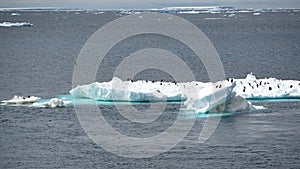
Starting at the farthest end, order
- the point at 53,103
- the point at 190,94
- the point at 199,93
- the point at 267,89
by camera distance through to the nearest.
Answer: the point at 267,89, the point at 190,94, the point at 53,103, the point at 199,93

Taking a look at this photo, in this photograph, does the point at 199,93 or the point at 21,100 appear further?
the point at 21,100

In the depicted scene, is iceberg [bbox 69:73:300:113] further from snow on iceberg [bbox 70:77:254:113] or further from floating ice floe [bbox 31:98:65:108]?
floating ice floe [bbox 31:98:65:108]

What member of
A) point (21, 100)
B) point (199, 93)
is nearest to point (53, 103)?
point (21, 100)

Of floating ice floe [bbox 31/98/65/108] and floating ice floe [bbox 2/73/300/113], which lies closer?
floating ice floe [bbox 2/73/300/113]

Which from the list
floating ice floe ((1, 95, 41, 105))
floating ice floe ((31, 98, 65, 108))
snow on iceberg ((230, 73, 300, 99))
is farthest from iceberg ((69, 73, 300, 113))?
floating ice floe ((1, 95, 41, 105))

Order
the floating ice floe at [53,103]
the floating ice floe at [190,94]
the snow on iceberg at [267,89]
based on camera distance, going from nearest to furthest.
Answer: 1. the floating ice floe at [190,94]
2. the floating ice floe at [53,103]
3. the snow on iceberg at [267,89]

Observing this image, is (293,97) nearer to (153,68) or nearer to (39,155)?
(39,155)

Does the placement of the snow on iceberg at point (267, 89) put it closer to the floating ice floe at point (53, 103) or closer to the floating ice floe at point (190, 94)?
the floating ice floe at point (190, 94)

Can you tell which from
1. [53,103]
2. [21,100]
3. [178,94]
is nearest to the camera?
[53,103]

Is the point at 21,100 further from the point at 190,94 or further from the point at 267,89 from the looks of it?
the point at 267,89

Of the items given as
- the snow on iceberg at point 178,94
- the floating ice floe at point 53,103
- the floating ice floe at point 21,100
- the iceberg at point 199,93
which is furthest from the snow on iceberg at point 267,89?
the floating ice floe at point 21,100

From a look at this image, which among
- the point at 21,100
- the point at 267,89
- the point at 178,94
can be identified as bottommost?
the point at 267,89

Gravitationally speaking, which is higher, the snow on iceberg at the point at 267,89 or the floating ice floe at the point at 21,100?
the floating ice floe at the point at 21,100

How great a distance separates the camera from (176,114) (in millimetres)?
31500
